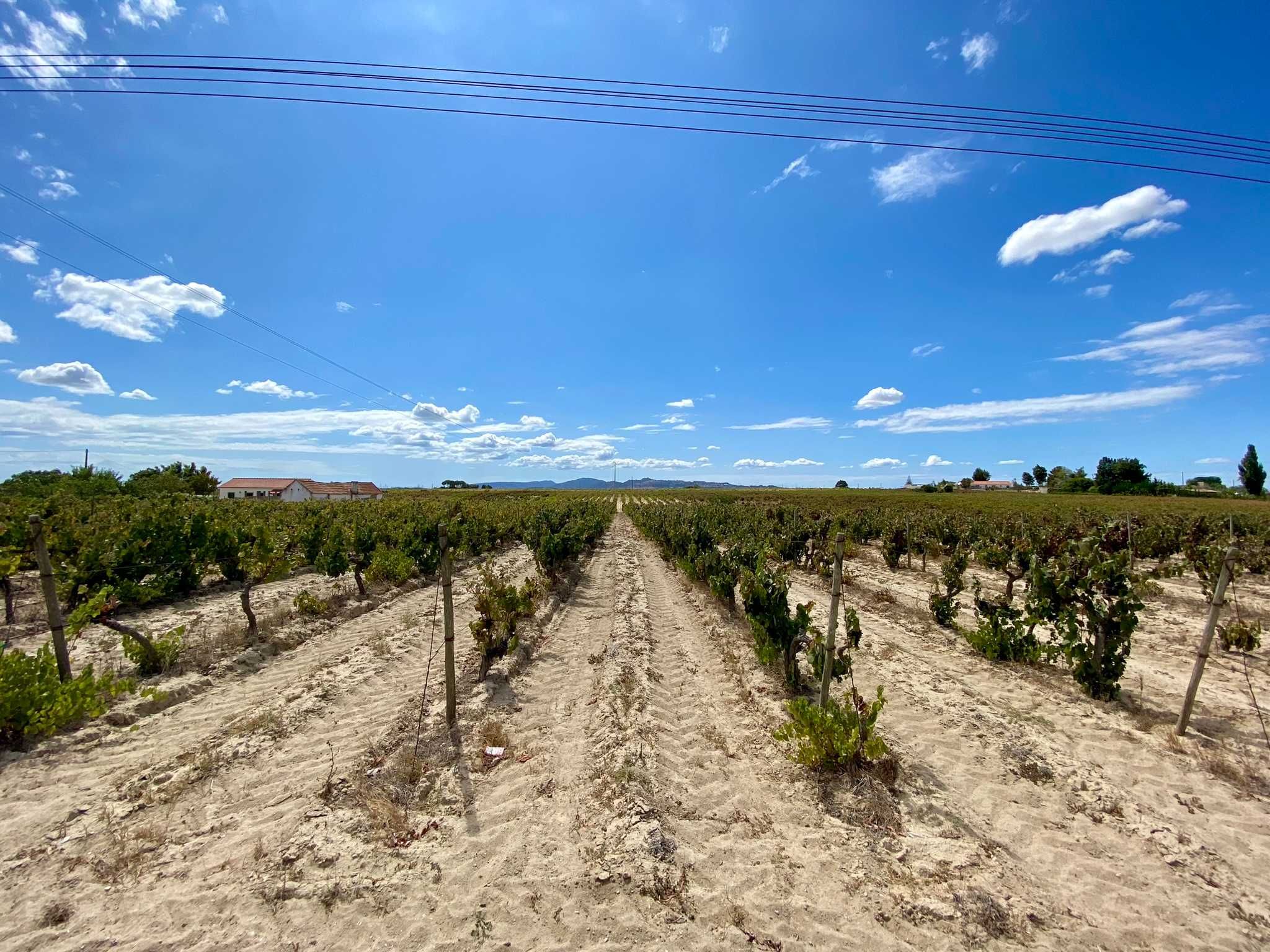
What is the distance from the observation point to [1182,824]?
4.09 m

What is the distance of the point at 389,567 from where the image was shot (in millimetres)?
12414

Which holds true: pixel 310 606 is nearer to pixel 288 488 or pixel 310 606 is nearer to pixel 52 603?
pixel 52 603

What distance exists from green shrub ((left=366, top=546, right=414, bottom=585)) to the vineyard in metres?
2.03

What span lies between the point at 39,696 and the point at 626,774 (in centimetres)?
606

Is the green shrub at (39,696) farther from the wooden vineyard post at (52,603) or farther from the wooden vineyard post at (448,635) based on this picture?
the wooden vineyard post at (448,635)

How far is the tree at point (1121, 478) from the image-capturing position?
80.1 meters

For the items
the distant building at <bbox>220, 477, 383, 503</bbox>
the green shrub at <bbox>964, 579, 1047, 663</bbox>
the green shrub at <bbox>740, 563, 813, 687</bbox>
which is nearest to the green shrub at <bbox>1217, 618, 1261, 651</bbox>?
the green shrub at <bbox>964, 579, 1047, 663</bbox>

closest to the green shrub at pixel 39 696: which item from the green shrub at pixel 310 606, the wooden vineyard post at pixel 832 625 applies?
the green shrub at pixel 310 606

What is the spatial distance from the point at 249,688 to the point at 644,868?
250 inches

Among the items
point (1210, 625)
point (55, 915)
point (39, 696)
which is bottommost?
point (55, 915)

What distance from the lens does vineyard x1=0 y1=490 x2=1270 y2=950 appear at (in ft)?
10.8

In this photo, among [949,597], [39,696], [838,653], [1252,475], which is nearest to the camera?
[39,696]

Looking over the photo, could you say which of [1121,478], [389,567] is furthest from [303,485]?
[1121,478]

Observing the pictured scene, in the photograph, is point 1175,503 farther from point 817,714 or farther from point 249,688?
point 249,688
